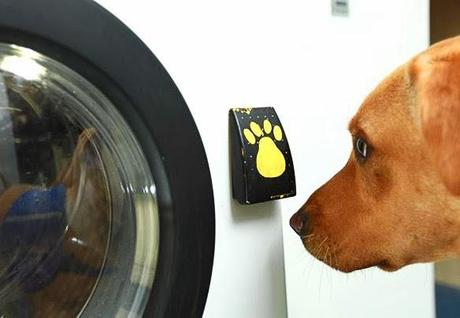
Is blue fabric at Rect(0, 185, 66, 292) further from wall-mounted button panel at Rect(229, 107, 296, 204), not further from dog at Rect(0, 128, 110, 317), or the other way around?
wall-mounted button panel at Rect(229, 107, 296, 204)

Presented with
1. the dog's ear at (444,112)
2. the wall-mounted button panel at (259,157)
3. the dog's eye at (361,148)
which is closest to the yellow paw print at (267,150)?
the wall-mounted button panel at (259,157)

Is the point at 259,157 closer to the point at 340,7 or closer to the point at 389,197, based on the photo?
the point at 389,197

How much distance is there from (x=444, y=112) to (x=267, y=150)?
255 millimetres

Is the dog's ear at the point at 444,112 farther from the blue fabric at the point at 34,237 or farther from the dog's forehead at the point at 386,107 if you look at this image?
the blue fabric at the point at 34,237

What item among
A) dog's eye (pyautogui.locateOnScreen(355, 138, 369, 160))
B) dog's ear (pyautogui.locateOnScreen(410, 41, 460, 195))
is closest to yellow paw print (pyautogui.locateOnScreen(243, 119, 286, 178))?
dog's eye (pyautogui.locateOnScreen(355, 138, 369, 160))

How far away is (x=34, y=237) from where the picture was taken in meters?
0.69

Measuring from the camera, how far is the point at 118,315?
0.71 m

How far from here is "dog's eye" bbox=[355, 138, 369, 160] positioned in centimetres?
75

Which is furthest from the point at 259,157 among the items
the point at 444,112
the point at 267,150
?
the point at 444,112

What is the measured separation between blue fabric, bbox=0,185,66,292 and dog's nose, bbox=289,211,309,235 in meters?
0.33

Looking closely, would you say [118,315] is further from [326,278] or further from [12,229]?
[326,278]

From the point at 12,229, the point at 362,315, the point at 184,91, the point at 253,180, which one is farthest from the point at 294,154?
the point at 12,229

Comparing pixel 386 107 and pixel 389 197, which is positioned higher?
pixel 386 107

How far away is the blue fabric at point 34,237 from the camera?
682mm
